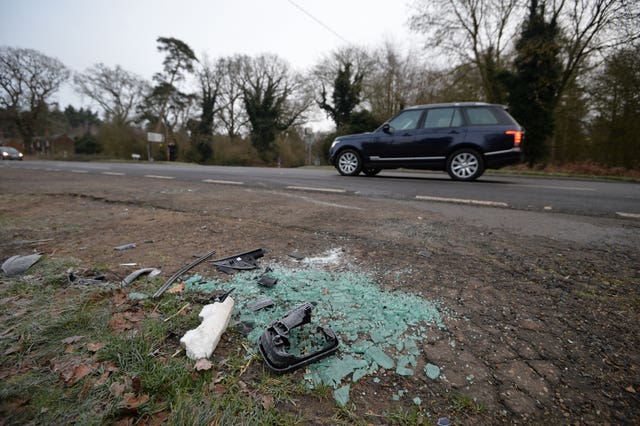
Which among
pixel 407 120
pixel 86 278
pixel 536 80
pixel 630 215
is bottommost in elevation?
pixel 86 278

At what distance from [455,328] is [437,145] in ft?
23.1

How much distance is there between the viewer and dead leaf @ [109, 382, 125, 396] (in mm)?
967

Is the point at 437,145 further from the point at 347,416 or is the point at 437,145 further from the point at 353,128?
the point at 353,128

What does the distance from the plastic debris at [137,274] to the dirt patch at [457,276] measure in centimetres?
8

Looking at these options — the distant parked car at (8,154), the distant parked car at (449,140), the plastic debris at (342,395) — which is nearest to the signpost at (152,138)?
the distant parked car at (8,154)

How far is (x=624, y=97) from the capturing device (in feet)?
53.4

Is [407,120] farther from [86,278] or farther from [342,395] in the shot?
[342,395]

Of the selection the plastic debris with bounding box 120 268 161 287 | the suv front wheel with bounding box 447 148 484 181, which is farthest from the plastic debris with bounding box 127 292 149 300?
the suv front wheel with bounding box 447 148 484 181

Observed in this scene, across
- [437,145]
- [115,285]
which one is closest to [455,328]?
[115,285]

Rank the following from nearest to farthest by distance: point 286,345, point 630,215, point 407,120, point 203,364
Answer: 1. point 203,364
2. point 286,345
3. point 630,215
4. point 407,120

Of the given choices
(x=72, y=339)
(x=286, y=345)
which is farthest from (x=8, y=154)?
(x=286, y=345)

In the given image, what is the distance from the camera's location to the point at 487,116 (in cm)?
734

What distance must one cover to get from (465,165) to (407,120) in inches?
73.0

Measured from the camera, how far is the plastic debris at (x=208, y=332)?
1163 millimetres
